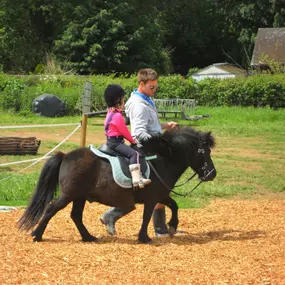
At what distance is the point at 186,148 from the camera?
8.53m

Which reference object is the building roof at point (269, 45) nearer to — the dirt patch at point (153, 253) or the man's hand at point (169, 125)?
the dirt patch at point (153, 253)

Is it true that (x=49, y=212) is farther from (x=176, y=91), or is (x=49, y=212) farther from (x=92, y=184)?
(x=176, y=91)

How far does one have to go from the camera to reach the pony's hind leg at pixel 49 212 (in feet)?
26.4

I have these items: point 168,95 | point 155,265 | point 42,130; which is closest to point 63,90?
point 168,95

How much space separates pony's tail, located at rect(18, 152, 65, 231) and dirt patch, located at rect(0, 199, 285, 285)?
0.28m

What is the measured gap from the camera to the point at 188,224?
955 cm

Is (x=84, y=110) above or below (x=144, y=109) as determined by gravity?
below

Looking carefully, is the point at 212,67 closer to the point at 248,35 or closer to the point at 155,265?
the point at 248,35

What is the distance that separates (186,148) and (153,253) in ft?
5.05

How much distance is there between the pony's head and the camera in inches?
329

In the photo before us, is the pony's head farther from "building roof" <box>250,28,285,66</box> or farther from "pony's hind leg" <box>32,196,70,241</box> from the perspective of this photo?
"building roof" <box>250,28,285,66</box>

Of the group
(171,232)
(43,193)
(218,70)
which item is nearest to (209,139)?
(171,232)

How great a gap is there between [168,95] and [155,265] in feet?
93.8

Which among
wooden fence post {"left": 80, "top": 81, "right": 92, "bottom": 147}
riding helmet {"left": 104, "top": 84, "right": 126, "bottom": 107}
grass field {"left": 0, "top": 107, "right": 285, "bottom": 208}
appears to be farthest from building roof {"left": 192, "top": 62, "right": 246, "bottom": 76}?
riding helmet {"left": 104, "top": 84, "right": 126, "bottom": 107}
